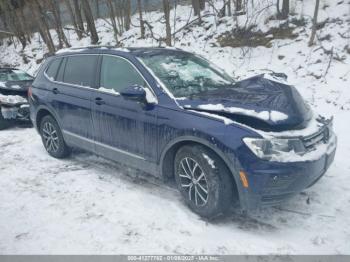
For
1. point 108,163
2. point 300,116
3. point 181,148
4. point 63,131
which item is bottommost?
point 108,163

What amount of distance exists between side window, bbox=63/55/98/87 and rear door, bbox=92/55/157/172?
0.23 metres

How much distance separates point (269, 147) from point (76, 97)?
298 centimetres

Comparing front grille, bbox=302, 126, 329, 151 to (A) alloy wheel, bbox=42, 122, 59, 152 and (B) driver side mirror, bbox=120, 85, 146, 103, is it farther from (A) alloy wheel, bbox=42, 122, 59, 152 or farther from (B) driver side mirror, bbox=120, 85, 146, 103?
(A) alloy wheel, bbox=42, 122, 59, 152

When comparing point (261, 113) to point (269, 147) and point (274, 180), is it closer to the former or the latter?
point (269, 147)

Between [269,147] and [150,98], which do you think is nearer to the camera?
[269,147]

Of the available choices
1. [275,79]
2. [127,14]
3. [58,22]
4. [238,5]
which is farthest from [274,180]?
[58,22]

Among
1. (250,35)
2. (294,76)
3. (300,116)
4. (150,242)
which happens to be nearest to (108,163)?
(150,242)

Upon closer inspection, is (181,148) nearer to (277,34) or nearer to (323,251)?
(323,251)

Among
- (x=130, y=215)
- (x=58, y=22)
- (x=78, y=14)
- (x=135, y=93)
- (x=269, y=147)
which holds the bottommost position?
(x=130, y=215)

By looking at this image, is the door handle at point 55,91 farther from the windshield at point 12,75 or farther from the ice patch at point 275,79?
the windshield at point 12,75

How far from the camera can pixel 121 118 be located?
4430 mm

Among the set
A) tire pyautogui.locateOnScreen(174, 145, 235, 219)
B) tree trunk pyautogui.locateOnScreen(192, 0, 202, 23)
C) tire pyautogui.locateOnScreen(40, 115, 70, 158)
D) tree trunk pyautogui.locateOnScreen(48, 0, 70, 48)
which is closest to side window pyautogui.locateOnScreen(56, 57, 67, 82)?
tire pyautogui.locateOnScreen(40, 115, 70, 158)

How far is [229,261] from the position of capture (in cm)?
320

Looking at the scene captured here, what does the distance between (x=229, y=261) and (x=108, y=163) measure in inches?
115
